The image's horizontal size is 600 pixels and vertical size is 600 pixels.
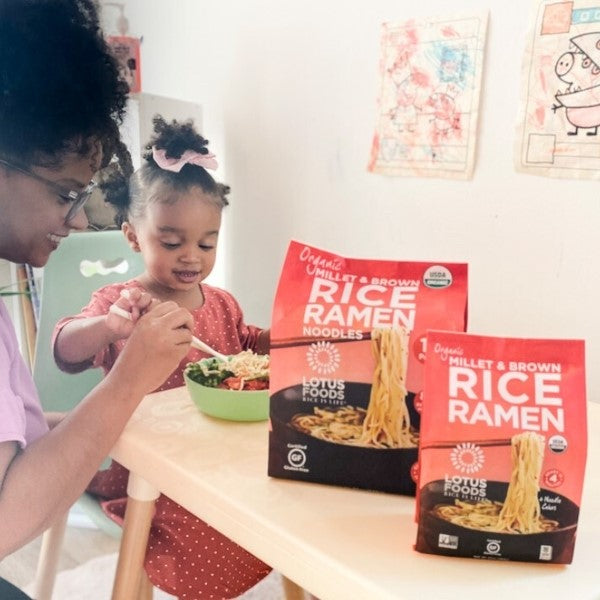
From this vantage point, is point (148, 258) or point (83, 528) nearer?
point (148, 258)

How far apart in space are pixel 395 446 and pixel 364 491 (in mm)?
60

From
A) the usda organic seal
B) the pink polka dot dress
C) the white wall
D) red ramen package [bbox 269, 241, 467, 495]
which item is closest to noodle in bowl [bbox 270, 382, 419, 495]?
red ramen package [bbox 269, 241, 467, 495]

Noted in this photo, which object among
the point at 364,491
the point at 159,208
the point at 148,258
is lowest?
the point at 364,491

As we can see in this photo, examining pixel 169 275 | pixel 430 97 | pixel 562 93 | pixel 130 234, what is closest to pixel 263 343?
pixel 169 275

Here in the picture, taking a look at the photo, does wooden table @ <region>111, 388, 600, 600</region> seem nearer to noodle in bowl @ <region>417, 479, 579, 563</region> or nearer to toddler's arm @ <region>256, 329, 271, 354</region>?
noodle in bowl @ <region>417, 479, 579, 563</region>

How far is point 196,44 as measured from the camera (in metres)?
1.93

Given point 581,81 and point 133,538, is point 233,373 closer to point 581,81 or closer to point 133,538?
point 133,538

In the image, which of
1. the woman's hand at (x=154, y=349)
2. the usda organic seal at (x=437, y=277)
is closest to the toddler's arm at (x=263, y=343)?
the woman's hand at (x=154, y=349)

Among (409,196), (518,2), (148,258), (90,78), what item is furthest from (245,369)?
(518,2)

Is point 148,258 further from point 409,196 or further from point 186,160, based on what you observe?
point 409,196

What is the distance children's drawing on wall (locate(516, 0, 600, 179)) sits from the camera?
1.08 metres

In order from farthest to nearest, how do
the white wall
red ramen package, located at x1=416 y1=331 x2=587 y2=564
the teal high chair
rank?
the teal high chair < the white wall < red ramen package, located at x1=416 y1=331 x2=587 y2=564

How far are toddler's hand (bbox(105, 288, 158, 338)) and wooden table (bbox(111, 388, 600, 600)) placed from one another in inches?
6.4

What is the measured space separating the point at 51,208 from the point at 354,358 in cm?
Answer: 41
